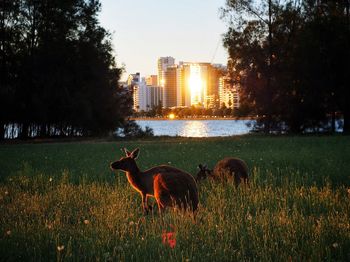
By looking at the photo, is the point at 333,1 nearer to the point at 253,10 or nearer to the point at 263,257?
the point at 253,10

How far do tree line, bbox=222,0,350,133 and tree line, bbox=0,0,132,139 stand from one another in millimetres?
14975

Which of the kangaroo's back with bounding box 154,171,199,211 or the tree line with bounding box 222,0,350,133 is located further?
the tree line with bounding box 222,0,350,133

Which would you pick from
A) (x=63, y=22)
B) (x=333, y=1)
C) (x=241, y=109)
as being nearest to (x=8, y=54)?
(x=63, y=22)

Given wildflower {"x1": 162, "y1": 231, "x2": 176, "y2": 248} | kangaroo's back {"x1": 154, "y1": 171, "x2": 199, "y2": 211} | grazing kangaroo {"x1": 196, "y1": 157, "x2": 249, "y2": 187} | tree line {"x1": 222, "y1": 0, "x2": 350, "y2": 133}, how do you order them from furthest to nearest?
tree line {"x1": 222, "y1": 0, "x2": 350, "y2": 133} → grazing kangaroo {"x1": 196, "y1": 157, "x2": 249, "y2": 187} → kangaroo's back {"x1": 154, "y1": 171, "x2": 199, "y2": 211} → wildflower {"x1": 162, "y1": 231, "x2": 176, "y2": 248}

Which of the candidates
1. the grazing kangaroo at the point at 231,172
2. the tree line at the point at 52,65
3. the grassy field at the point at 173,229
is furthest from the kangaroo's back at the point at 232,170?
the tree line at the point at 52,65

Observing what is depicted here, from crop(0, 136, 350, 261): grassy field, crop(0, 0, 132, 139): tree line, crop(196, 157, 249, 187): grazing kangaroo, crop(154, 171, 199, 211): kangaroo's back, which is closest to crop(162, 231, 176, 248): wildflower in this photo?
crop(0, 136, 350, 261): grassy field

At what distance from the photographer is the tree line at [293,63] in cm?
4191

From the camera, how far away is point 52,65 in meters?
43.4

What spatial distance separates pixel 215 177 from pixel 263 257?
5873 mm

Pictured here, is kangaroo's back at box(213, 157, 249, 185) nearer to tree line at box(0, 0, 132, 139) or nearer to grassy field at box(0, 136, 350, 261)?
grassy field at box(0, 136, 350, 261)

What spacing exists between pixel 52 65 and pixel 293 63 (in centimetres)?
2469

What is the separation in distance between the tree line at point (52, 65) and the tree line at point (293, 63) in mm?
14975

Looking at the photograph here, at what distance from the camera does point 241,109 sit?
157 ft

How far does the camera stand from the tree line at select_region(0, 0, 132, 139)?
42.4 meters
